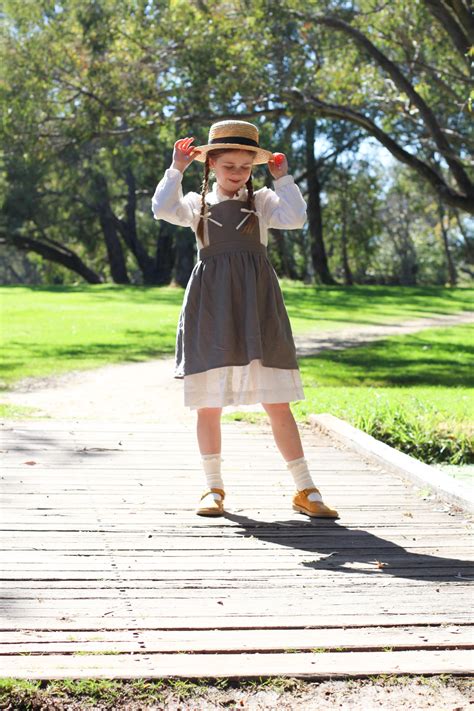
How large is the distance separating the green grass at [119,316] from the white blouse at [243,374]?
19.8 feet

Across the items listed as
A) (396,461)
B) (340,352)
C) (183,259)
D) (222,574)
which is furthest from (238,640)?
(183,259)

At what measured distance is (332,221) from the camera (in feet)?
154

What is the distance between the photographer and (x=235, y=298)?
5.11m

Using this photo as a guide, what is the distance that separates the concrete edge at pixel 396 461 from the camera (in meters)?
5.45

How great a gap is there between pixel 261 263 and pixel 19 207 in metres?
35.4

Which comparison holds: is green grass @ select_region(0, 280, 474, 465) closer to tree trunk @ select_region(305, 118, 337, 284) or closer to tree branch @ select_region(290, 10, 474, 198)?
tree branch @ select_region(290, 10, 474, 198)

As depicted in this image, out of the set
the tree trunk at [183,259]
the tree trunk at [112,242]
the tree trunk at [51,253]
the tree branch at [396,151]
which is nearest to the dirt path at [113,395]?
the tree branch at [396,151]

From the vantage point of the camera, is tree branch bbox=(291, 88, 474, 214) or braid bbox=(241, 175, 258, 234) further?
tree branch bbox=(291, 88, 474, 214)

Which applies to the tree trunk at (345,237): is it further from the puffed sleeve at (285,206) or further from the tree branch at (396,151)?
the puffed sleeve at (285,206)

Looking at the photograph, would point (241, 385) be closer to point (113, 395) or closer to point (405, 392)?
point (113, 395)

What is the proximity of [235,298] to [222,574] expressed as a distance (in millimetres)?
1516

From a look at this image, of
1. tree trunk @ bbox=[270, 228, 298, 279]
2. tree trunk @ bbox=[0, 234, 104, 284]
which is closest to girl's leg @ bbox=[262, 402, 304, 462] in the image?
tree trunk @ bbox=[270, 228, 298, 279]

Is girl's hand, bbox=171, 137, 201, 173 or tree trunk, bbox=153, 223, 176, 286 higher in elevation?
girl's hand, bbox=171, 137, 201, 173

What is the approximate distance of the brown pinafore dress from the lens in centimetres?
506
